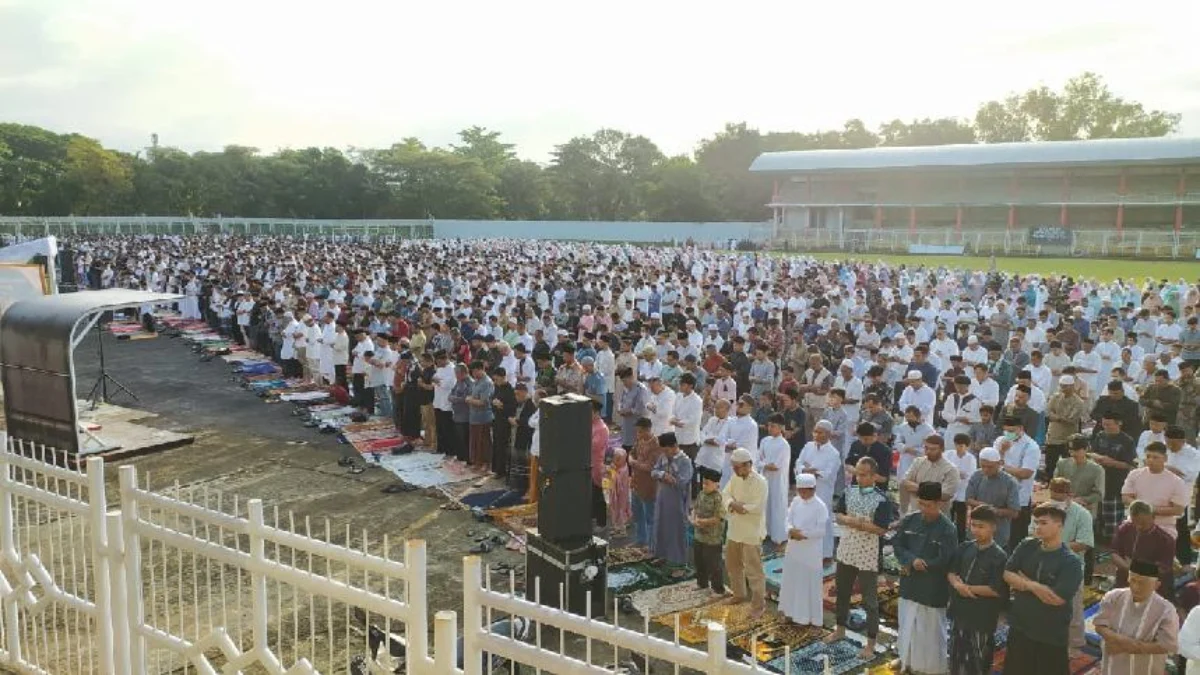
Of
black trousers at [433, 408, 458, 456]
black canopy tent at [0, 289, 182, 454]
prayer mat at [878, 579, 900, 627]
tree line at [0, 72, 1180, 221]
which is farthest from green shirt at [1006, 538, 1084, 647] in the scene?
tree line at [0, 72, 1180, 221]

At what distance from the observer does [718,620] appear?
6.93 meters

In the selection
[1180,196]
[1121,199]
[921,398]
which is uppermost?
[1180,196]

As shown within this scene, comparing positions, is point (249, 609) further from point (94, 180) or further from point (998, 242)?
point (94, 180)

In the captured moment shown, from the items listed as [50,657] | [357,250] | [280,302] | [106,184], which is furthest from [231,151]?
[50,657]

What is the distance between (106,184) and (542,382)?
197 ft

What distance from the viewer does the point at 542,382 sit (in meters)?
11.8

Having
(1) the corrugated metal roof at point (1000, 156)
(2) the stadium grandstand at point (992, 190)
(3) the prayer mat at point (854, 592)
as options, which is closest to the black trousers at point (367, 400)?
(3) the prayer mat at point (854, 592)

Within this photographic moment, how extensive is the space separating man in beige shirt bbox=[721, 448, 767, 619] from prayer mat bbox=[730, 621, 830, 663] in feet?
0.94

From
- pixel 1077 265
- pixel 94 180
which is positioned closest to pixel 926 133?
pixel 1077 265

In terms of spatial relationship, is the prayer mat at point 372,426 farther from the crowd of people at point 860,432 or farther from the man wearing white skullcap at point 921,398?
the man wearing white skullcap at point 921,398

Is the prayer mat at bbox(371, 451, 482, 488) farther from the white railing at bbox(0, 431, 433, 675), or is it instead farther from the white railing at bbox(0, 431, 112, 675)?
the white railing at bbox(0, 431, 112, 675)

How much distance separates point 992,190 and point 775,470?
5260 centimetres

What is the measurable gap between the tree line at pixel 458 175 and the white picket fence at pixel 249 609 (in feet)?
200

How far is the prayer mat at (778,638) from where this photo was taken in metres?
6.38
